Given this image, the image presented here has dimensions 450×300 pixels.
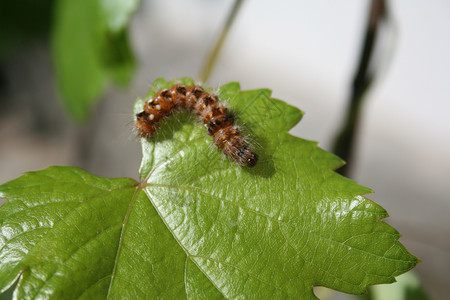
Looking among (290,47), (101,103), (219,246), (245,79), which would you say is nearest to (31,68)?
(101,103)

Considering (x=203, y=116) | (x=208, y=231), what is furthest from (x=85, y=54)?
(x=208, y=231)

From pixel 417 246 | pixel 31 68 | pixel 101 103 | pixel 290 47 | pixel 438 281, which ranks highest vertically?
pixel 31 68

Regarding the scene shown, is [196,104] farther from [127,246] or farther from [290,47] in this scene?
[290,47]

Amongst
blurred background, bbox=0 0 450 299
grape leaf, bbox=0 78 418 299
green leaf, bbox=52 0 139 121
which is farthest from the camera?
blurred background, bbox=0 0 450 299

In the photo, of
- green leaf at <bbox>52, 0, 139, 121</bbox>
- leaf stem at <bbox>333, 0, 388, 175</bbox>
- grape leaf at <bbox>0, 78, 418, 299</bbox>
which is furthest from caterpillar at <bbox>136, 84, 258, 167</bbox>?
green leaf at <bbox>52, 0, 139, 121</bbox>

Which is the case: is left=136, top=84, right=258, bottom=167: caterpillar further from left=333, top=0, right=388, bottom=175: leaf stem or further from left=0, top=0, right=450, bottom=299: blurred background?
left=0, top=0, right=450, bottom=299: blurred background

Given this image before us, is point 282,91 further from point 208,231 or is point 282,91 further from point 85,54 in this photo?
point 208,231
